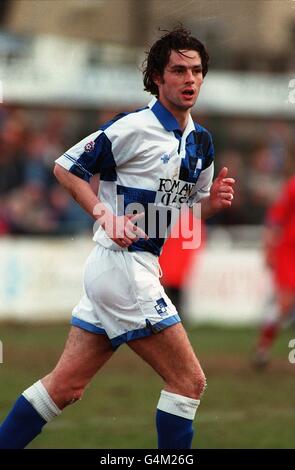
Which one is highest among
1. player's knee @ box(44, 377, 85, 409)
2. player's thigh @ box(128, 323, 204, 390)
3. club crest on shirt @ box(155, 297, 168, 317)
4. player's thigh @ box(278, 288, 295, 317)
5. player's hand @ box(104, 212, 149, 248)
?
player's hand @ box(104, 212, 149, 248)

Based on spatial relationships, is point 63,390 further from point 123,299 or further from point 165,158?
point 165,158

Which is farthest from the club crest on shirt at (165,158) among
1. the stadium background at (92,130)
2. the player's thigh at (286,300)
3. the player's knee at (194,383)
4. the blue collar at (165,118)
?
the player's thigh at (286,300)

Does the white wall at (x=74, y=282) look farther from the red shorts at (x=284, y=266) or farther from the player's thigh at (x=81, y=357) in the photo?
the player's thigh at (x=81, y=357)

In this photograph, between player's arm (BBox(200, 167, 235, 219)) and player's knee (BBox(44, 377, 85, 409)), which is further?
player's arm (BBox(200, 167, 235, 219))

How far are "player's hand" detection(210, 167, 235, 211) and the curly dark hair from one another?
0.55 metres

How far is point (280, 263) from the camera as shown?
12602mm

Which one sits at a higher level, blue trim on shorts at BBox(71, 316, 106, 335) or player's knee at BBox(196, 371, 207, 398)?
blue trim on shorts at BBox(71, 316, 106, 335)

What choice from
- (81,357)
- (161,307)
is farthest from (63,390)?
(161,307)

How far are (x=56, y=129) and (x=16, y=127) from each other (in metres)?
0.61

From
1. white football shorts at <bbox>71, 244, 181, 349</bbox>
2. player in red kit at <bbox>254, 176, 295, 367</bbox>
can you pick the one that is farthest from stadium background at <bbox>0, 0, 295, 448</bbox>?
white football shorts at <bbox>71, 244, 181, 349</bbox>

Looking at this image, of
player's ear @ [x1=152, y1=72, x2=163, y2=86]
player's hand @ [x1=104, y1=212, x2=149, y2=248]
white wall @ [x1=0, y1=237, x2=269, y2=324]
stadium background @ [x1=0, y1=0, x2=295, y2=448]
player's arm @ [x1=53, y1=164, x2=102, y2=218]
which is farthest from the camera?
white wall @ [x1=0, y1=237, x2=269, y2=324]

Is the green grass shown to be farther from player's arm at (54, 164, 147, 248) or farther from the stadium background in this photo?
player's arm at (54, 164, 147, 248)

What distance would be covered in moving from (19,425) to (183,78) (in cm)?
196

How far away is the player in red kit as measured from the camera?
38.5ft
